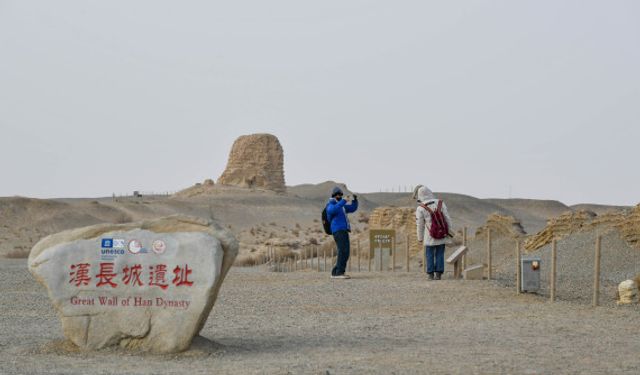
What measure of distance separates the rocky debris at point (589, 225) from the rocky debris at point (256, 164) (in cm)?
5953

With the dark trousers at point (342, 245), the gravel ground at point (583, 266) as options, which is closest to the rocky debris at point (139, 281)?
the gravel ground at point (583, 266)

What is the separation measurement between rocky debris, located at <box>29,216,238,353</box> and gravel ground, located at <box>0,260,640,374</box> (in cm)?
26

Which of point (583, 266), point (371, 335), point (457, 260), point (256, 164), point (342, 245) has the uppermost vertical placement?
point (256, 164)

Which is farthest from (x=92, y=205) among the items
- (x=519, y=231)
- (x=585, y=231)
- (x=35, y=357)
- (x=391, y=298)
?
(x=35, y=357)

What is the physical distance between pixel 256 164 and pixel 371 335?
77.3 meters

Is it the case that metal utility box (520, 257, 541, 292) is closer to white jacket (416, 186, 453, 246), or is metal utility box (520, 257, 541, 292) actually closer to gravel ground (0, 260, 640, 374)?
gravel ground (0, 260, 640, 374)

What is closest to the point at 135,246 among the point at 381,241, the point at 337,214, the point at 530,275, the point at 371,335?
the point at 371,335

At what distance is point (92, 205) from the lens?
74.2 meters

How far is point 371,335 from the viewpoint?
12867 mm

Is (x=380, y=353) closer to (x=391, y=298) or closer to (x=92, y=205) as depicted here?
(x=391, y=298)

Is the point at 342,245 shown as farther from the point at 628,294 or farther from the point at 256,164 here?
the point at 256,164

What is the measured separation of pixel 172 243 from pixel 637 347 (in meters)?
5.53

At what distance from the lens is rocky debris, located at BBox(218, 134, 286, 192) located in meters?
87.9

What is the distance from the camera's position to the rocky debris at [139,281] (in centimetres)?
1103
